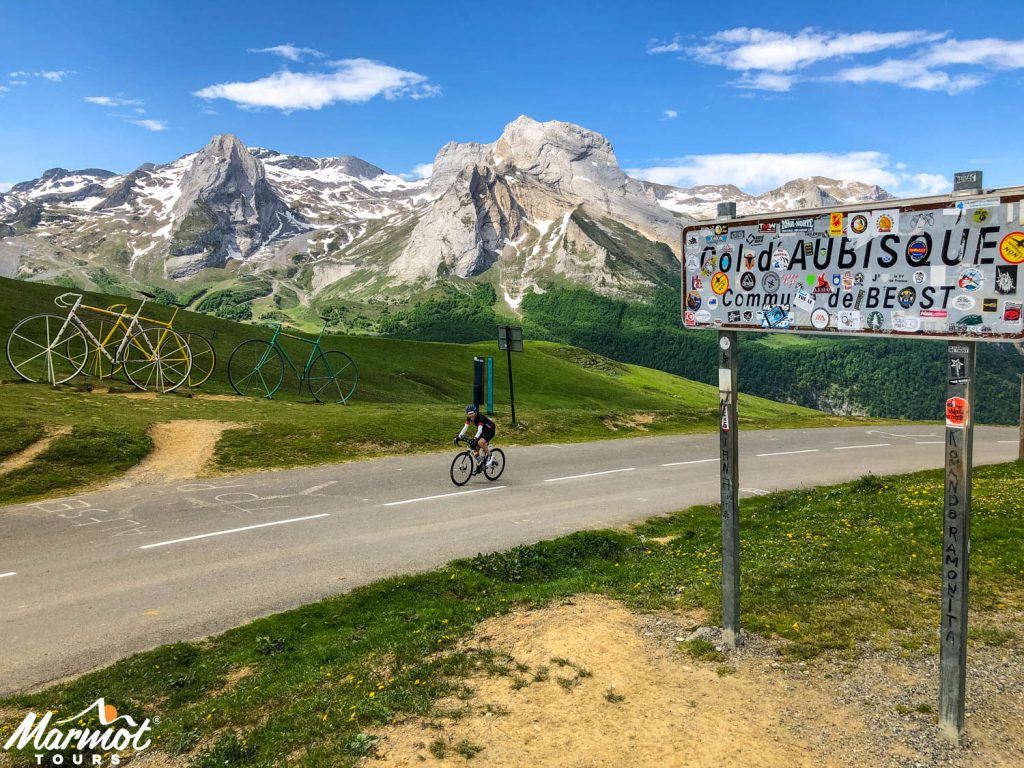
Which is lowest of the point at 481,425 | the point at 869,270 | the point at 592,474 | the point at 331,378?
the point at 592,474

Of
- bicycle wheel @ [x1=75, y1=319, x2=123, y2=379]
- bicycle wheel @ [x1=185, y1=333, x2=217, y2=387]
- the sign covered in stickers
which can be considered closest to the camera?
the sign covered in stickers

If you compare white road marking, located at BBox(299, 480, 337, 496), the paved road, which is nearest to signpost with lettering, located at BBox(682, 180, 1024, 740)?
the paved road

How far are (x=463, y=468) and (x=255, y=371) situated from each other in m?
22.5

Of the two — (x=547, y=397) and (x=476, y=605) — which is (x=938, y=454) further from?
(x=547, y=397)

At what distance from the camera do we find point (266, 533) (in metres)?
16.4

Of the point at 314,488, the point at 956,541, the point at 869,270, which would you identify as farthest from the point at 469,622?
the point at 314,488

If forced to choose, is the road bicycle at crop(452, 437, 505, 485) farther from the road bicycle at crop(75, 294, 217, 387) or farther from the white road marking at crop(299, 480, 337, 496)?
the road bicycle at crop(75, 294, 217, 387)


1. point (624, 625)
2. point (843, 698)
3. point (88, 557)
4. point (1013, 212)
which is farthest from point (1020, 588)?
point (88, 557)

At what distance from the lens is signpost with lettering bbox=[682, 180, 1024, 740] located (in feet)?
19.8

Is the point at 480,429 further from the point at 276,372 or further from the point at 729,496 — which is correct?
the point at 276,372

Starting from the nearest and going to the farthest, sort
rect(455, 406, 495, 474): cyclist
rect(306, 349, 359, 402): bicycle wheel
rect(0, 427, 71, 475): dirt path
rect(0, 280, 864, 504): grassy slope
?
rect(0, 427, 71, 475): dirt path, rect(0, 280, 864, 504): grassy slope, rect(455, 406, 495, 474): cyclist, rect(306, 349, 359, 402): bicycle wheel

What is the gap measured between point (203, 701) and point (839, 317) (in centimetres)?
919

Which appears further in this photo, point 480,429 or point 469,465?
point 469,465

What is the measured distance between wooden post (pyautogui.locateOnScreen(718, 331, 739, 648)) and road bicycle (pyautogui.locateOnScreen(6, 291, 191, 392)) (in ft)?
94.9
